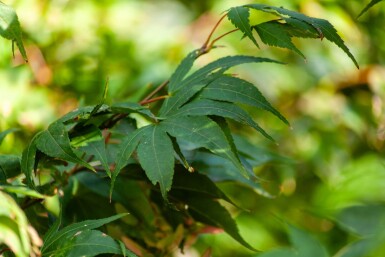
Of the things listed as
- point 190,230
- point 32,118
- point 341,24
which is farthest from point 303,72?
point 190,230

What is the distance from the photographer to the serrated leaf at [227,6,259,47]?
26.3 inches

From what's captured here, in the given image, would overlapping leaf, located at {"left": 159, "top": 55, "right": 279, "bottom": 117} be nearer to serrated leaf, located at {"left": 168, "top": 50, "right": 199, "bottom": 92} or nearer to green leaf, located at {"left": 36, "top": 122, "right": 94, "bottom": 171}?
serrated leaf, located at {"left": 168, "top": 50, "right": 199, "bottom": 92}

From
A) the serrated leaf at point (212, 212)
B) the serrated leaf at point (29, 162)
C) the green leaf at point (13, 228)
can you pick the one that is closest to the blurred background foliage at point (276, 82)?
the serrated leaf at point (212, 212)

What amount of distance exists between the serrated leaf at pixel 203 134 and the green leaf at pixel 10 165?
18cm

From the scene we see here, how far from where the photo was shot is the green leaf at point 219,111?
2.13ft

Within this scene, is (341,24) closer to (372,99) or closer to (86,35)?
(372,99)

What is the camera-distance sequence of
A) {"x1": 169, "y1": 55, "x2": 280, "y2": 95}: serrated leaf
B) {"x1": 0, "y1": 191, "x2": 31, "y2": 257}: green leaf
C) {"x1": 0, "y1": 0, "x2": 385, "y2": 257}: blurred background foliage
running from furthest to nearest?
{"x1": 0, "y1": 0, "x2": 385, "y2": 257}: blurred background foliage → {"x1": 169, "y1": 55, "x2": 280, "y2": 95}: serrated leaf → {"x1": 0, "y1": 191, "x2": 31, "y2": 257}: green leaf

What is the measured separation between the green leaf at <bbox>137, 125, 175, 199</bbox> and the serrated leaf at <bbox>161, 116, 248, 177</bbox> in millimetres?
13

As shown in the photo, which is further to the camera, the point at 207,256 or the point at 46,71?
the point at 46,71

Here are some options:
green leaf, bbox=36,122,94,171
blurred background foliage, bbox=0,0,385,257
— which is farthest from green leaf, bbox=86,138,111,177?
blurred background foliage, bbox=0,0,385,257

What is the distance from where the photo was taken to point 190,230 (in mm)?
877

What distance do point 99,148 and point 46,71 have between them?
2.98 feet

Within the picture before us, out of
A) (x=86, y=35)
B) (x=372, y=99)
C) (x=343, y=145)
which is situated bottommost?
(x=343, y=145)

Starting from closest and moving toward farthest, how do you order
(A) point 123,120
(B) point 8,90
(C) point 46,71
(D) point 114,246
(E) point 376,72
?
1. (D) point 114,246
2. (A) point 123,120
3. (B) point 8,90
4. (C) point 46,71
5. (E) point 376,72
